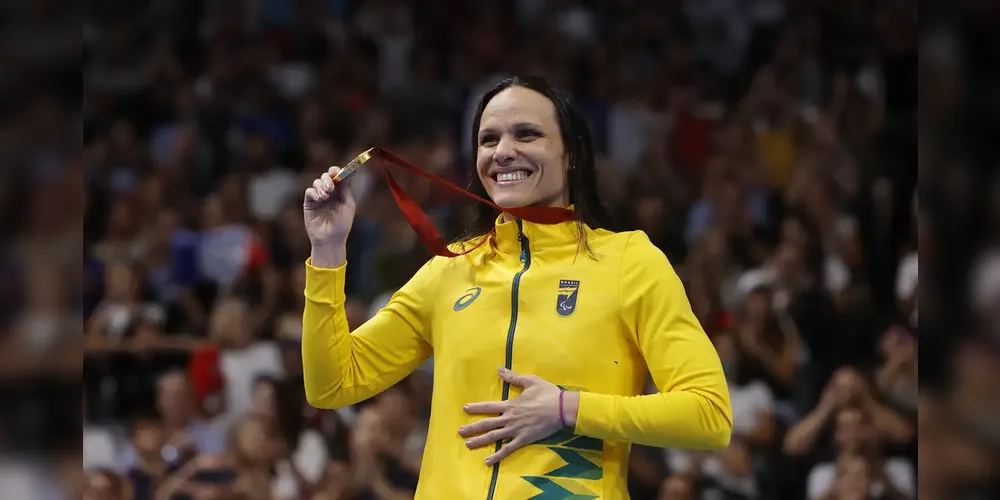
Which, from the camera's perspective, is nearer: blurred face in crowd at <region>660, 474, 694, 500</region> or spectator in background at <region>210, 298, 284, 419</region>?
blurred face in crowd at <region>660, 474, 694, 500</region>

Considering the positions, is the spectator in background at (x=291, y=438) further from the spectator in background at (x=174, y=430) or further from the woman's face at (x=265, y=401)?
the spectator in background at (x=174, y=430)

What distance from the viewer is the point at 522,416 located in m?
2.57

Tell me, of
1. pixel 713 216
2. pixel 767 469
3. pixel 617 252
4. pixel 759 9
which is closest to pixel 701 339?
pixel 617 252

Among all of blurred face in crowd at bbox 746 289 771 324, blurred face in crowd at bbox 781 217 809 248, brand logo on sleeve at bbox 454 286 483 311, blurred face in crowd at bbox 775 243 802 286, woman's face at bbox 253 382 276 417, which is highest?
brand logo on sleeve at bbox 454 286 483 311

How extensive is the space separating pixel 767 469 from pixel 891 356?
77cm

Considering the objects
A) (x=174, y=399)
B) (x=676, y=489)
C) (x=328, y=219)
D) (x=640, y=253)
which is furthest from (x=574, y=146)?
(x=174, y=399)

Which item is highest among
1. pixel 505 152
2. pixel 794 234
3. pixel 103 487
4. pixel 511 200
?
pixel 505 152

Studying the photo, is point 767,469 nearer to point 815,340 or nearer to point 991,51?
point 815,340

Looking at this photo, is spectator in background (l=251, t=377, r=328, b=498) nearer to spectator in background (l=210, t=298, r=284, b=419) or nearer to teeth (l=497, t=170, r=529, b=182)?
spectator in background (l=210, t=298, r=284, b=419)

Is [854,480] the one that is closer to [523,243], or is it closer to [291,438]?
[291,438]

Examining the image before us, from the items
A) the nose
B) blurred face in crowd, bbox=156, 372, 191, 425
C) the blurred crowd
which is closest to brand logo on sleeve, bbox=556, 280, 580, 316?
the nose

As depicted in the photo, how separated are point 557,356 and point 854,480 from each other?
10.3 feet

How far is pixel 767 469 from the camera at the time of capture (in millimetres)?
5465

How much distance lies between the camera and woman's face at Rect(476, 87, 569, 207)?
285cm
